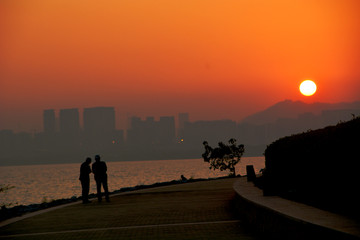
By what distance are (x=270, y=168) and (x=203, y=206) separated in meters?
2.66

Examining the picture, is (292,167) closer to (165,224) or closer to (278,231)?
(165,224)

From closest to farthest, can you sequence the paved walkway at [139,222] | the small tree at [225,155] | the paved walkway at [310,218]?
the paved walkway at [310,218]
the paved walkway at [139,222]
the small tree at [225,155]

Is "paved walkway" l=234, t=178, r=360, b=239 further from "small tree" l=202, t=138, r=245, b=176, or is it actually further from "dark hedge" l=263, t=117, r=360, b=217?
"small tree" l=202, t=138, r=245, b=176

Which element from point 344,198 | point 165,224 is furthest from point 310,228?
point 165,224

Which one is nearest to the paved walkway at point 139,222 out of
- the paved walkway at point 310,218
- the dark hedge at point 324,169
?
the paved walkway at point 310,218

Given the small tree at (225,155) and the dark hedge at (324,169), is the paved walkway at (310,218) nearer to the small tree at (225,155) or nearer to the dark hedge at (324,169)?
the dark hedge at (324,169)

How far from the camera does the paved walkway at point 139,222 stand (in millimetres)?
12625

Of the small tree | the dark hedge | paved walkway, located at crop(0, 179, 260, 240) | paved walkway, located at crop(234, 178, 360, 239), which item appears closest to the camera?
paved walkway, located at crop(234, 178, 360, 239)

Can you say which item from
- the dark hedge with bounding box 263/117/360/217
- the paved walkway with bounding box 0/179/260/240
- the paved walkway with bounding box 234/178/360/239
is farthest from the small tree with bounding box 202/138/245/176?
the paved walkway with bounding box 234/178/360/239

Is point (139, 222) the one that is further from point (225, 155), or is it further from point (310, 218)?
point (225, 155)

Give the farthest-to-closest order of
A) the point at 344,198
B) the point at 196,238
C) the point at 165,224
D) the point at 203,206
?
the point at 203,206 → the point at 165,224 → the point at 196,238 → the point at 344,198

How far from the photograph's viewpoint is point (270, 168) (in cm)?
1922

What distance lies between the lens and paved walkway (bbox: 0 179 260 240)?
41.4 ft

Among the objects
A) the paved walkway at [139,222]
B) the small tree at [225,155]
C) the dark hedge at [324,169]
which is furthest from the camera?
the small tree at [225,155]
